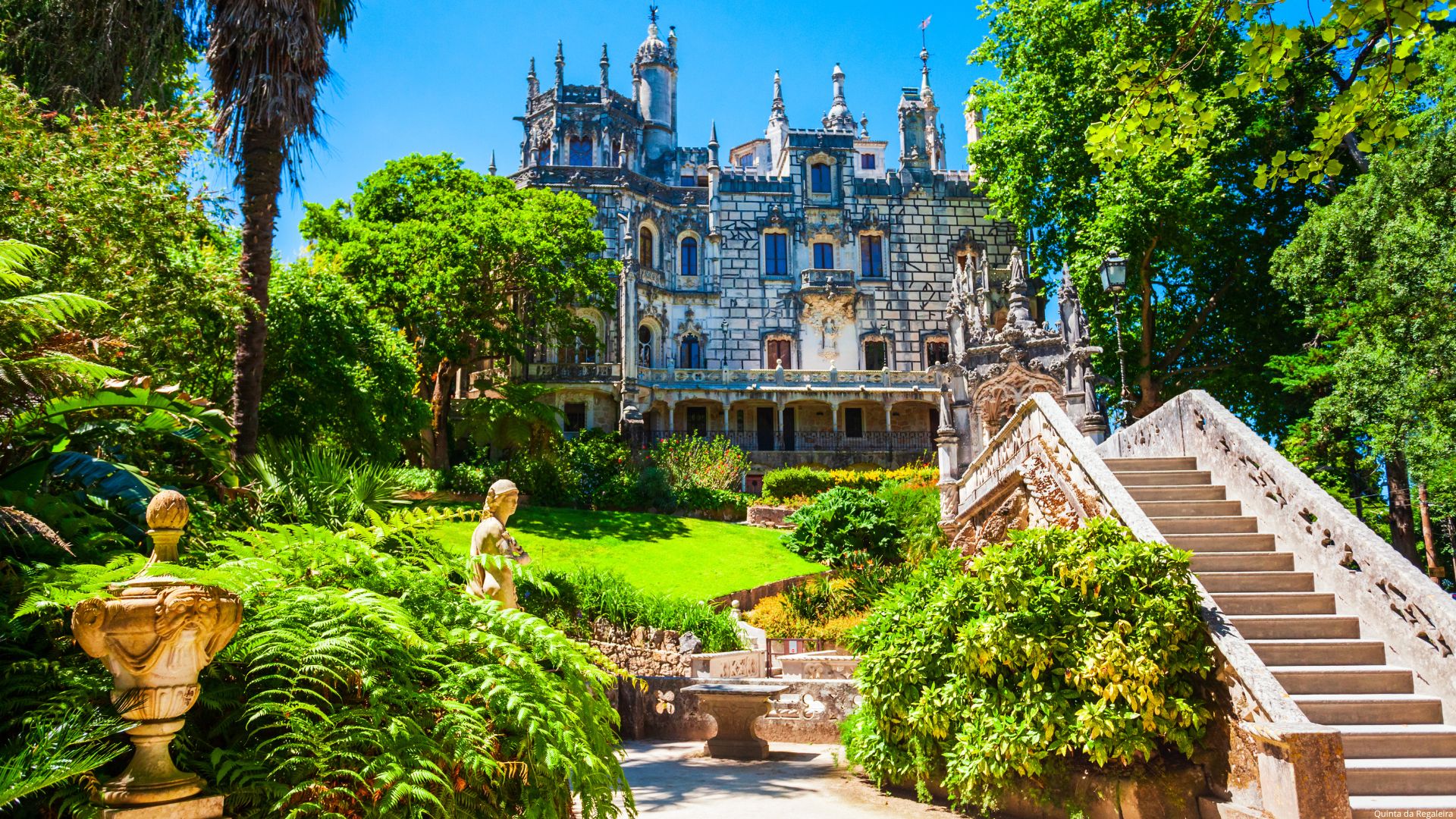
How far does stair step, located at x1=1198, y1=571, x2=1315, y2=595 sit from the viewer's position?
884 centimetres

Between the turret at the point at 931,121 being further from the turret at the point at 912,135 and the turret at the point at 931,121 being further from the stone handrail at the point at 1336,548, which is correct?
the stone handrail at the point at 1336,548

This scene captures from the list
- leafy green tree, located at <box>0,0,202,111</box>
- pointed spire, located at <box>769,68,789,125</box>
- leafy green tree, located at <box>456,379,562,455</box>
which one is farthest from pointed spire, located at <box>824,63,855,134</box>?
leafy green tree, located at <box>0,0,202,111</box>

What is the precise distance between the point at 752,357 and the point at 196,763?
3815 centimetres

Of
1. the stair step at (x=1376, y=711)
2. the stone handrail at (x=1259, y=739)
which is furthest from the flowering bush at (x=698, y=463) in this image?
the stair step at (x=1376, y=711)

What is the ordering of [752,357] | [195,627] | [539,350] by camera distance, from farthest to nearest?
[752,357]
[539,350]
[195,627]

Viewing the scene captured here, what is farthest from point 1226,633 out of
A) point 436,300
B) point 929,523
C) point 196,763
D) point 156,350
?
point 436,300

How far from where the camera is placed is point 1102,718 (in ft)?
22.6

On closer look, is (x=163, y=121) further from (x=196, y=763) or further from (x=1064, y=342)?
(x=1064, y=342)

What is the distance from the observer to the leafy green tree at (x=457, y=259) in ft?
95.9

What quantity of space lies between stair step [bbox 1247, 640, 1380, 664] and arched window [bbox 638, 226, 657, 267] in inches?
1391

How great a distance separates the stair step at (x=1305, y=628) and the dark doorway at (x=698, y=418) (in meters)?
33.3

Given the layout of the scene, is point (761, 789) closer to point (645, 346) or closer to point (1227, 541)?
point (1227, 541)

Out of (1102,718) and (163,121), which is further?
(163,121)

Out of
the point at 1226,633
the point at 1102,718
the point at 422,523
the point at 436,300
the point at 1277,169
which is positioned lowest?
the point at 1102,718
